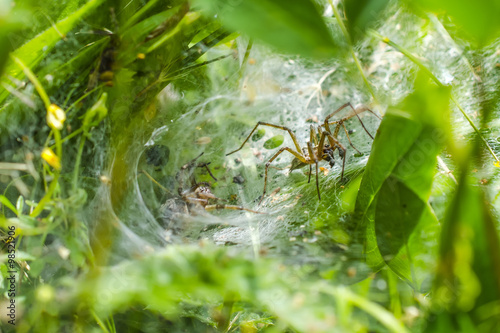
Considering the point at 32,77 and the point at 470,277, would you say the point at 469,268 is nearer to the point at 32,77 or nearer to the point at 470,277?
the point at 470,277

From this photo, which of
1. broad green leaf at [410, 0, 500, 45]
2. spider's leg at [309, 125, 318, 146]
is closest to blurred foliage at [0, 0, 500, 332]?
broad green leaf at [410, 0, 500, 45]

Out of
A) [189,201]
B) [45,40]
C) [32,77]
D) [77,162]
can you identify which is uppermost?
[45,40]

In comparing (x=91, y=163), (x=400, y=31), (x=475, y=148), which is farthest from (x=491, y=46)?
(x=91, y=163)

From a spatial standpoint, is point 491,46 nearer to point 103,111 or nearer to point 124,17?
point 124,17

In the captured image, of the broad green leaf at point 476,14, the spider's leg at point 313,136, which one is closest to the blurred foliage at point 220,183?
the broad green leaf at point 476,14

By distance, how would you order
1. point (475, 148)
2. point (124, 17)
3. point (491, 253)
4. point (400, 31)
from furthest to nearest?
point (400, 31)
point (124, 17)
point (491, 253)
point (475, 148)

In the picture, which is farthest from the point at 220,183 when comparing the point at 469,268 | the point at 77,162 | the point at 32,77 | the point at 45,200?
the point at 469,268

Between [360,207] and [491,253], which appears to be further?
[360,207]
